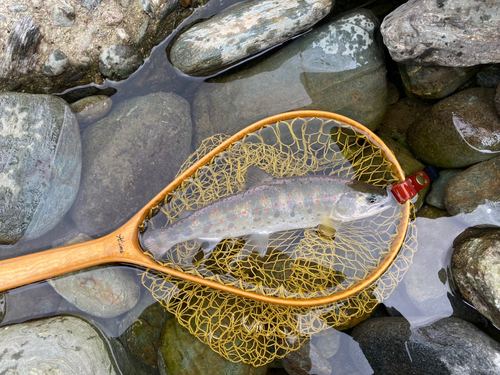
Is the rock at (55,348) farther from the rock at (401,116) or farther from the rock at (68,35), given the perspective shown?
the rock at (401,116)

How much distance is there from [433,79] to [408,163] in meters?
1.08

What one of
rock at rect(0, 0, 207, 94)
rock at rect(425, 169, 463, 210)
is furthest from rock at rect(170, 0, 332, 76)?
rock at rect(425, 169, 463, 210)

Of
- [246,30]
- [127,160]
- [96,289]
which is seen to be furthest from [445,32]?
[96,289]

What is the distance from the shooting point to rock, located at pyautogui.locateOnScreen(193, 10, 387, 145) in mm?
4055

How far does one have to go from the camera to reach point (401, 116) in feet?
14.9

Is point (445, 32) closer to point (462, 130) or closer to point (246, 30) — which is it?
point (462, 130)

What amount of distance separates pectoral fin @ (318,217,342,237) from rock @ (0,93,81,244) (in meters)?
3.07

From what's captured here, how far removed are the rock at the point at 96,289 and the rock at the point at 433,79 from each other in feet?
14.4

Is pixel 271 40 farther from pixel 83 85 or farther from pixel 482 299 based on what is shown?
pixel 482 299

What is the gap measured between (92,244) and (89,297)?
0.82 meters

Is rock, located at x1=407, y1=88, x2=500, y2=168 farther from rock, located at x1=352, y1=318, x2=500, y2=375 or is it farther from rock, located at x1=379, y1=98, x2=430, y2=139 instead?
rock, located at x1=352, y1=318, x2=500, y2=375

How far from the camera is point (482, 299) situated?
12.3 feet

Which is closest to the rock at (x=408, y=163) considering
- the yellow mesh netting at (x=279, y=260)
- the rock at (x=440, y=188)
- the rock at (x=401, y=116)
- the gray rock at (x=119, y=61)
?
the rock at (x=440, y=188)

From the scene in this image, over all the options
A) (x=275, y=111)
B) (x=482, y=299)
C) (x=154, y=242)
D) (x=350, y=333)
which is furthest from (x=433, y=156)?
(x=154, y=242)
